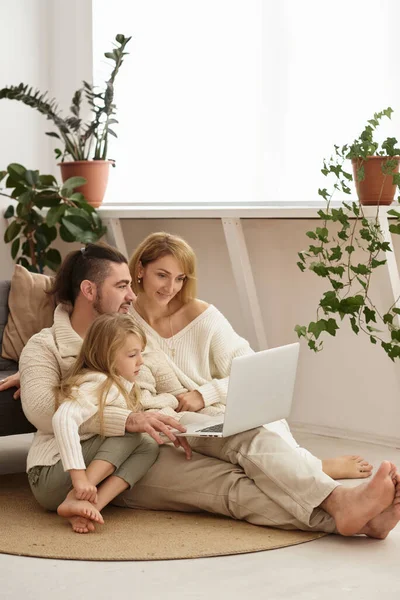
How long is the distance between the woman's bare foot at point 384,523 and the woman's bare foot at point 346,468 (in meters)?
0.59

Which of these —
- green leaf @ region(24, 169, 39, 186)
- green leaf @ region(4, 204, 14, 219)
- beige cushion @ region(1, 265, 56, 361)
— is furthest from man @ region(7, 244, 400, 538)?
green leaf @ region(4, 204, 14, 219)

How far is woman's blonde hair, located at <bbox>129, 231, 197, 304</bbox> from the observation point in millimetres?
3309

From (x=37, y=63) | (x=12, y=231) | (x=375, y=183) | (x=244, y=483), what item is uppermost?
(x=37, y=63)

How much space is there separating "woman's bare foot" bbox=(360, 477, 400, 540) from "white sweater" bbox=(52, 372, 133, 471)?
2.57 ft

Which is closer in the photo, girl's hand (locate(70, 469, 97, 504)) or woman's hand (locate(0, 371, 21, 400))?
girl's hand (locate(70, 469, 97, 504))

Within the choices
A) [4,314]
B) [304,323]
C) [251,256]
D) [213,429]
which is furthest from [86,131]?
[213,429]

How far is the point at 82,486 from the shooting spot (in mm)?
2762

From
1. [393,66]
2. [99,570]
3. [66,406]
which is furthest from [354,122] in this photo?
[99,570]

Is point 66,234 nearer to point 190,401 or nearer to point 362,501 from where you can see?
point 190,401

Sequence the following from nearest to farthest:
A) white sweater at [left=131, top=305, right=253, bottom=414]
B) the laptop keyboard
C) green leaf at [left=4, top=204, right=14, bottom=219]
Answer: the laptop keyboard, white sweater at [left=131, top=305, right=253, bottom=414], green leaf at [left=4, top=204, right=14, bottom=219]

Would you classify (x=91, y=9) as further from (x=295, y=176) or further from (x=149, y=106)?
(x=295, y=176)

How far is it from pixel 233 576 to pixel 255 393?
0.57 metres

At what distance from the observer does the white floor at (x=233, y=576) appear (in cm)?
234

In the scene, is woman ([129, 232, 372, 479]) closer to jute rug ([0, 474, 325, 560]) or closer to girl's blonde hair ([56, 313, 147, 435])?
girl's blonde hair ([56, 313, 147, 435])
